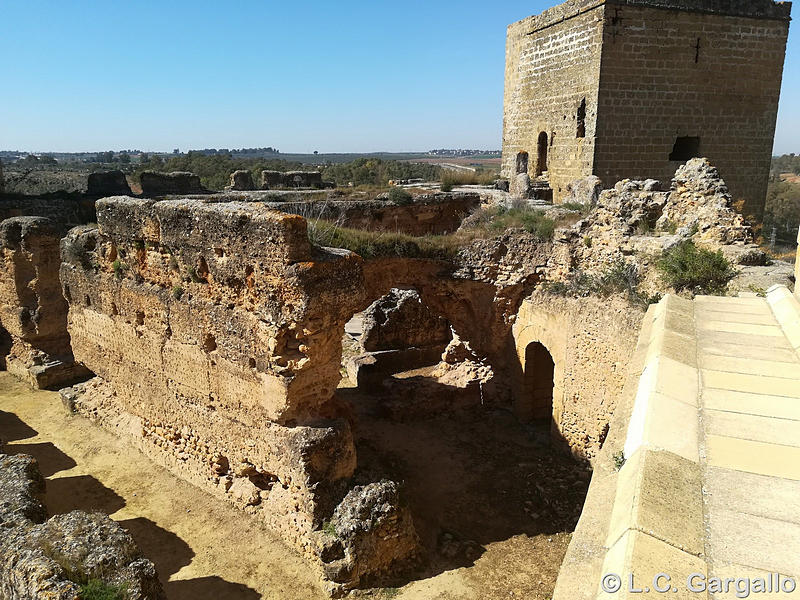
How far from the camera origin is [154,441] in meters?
9.24

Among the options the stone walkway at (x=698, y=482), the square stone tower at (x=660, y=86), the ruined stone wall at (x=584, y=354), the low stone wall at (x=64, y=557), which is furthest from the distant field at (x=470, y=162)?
the stone walkway at (x=698, y=482)

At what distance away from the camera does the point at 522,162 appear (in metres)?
16.1

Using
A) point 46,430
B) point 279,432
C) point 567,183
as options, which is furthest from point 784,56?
point 46,430

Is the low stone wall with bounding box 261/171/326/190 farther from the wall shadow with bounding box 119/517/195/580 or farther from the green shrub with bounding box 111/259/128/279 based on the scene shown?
the wall shadow with bounding box 119/517/195/580

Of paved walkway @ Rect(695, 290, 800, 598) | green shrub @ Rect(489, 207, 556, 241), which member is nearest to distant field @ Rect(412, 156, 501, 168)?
green shrub @ Rect(489, 207, 556, 241)

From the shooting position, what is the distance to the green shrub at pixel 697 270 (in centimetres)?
682

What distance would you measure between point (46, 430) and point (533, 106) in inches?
526

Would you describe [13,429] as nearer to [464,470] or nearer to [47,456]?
[47,456]

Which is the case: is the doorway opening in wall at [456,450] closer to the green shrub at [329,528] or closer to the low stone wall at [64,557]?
the green shrub at [329,528]

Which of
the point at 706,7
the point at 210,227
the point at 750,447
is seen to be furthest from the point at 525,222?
the point at 750,447

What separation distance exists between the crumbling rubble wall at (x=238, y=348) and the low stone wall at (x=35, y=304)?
3.89m

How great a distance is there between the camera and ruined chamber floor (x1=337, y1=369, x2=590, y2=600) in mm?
6852

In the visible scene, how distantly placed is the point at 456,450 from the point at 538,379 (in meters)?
2.13

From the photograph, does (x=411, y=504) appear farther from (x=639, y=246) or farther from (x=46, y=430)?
(x=46, y=430)
